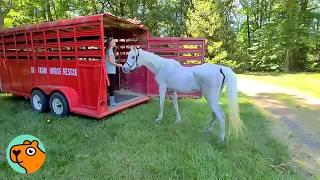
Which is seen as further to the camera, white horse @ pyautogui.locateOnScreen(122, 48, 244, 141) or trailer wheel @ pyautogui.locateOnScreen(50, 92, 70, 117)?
trailer wheel @ pyautogui.locateOnScreen(50, 92, 70, 117)

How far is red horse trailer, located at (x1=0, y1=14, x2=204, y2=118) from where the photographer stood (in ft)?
21.2

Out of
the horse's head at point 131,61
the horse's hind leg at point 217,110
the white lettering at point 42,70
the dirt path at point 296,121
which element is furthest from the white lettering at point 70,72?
the dirt path at point 296,121

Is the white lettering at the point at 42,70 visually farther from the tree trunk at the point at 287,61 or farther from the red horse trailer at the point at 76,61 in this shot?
the tree trunk at the point at 287,61

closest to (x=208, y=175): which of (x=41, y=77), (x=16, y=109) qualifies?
(x=41, y=77)

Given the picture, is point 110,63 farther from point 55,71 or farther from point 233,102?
point 233,102

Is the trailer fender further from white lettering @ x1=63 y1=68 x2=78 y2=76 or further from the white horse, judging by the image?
the white horse

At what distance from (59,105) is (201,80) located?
11.6 ft

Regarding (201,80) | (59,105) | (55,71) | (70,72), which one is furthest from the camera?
(55,71)

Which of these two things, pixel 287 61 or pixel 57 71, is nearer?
pixel 57 71

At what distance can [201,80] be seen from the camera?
5484 mm

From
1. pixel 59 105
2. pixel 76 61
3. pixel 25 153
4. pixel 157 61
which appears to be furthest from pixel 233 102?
pixel 59 105

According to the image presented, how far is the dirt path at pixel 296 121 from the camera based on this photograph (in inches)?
194

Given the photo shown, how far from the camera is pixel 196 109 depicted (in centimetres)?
764

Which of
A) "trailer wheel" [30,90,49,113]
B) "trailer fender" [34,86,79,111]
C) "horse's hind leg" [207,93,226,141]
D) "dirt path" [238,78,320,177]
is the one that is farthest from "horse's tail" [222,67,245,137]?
"trailer wheel" [30,90,49,113]
